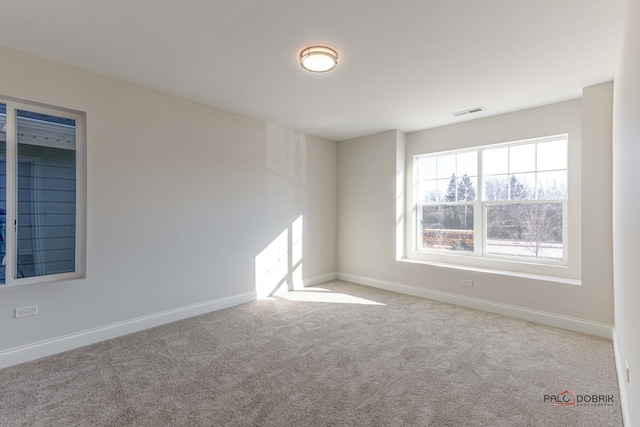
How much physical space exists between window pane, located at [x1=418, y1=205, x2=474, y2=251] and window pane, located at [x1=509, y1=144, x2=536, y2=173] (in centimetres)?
80

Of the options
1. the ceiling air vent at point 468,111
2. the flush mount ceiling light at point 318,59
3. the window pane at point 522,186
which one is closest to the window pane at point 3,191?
the flush mount ceiling light at point 318,59

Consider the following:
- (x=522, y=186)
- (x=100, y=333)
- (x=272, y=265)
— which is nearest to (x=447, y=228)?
(x=522, y=186)

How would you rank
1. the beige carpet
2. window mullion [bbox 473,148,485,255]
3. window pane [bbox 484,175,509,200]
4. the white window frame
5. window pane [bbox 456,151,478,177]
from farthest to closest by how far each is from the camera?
window pane [bbox 456,151,478,177], window mullion [bbox 473,148,485,255], window pane [bbox 484,175,509,200], the white window frame, the beige carpet

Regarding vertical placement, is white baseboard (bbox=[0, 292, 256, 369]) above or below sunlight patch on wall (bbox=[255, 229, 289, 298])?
below

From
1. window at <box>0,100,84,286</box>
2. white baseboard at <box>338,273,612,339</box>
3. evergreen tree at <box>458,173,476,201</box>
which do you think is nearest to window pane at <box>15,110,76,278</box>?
Answer: window at <box>0,100,84,286</box>

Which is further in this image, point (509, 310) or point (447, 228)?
point (447, 228)

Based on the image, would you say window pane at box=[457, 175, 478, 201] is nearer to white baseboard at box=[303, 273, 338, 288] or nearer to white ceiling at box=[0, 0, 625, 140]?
white ceiling at box=[0, 0, 625, 140]

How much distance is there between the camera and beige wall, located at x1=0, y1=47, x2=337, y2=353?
2791 mm

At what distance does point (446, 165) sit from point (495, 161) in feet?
2.37

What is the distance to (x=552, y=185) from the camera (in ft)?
12.8

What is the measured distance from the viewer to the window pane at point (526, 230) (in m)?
3.89

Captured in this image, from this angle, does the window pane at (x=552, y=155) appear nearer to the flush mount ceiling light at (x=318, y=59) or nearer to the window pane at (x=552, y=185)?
the window pane at (x=552, y=185)

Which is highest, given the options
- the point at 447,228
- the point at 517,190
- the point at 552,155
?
the point at 552,155

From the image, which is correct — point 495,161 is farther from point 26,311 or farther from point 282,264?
point 26,311
